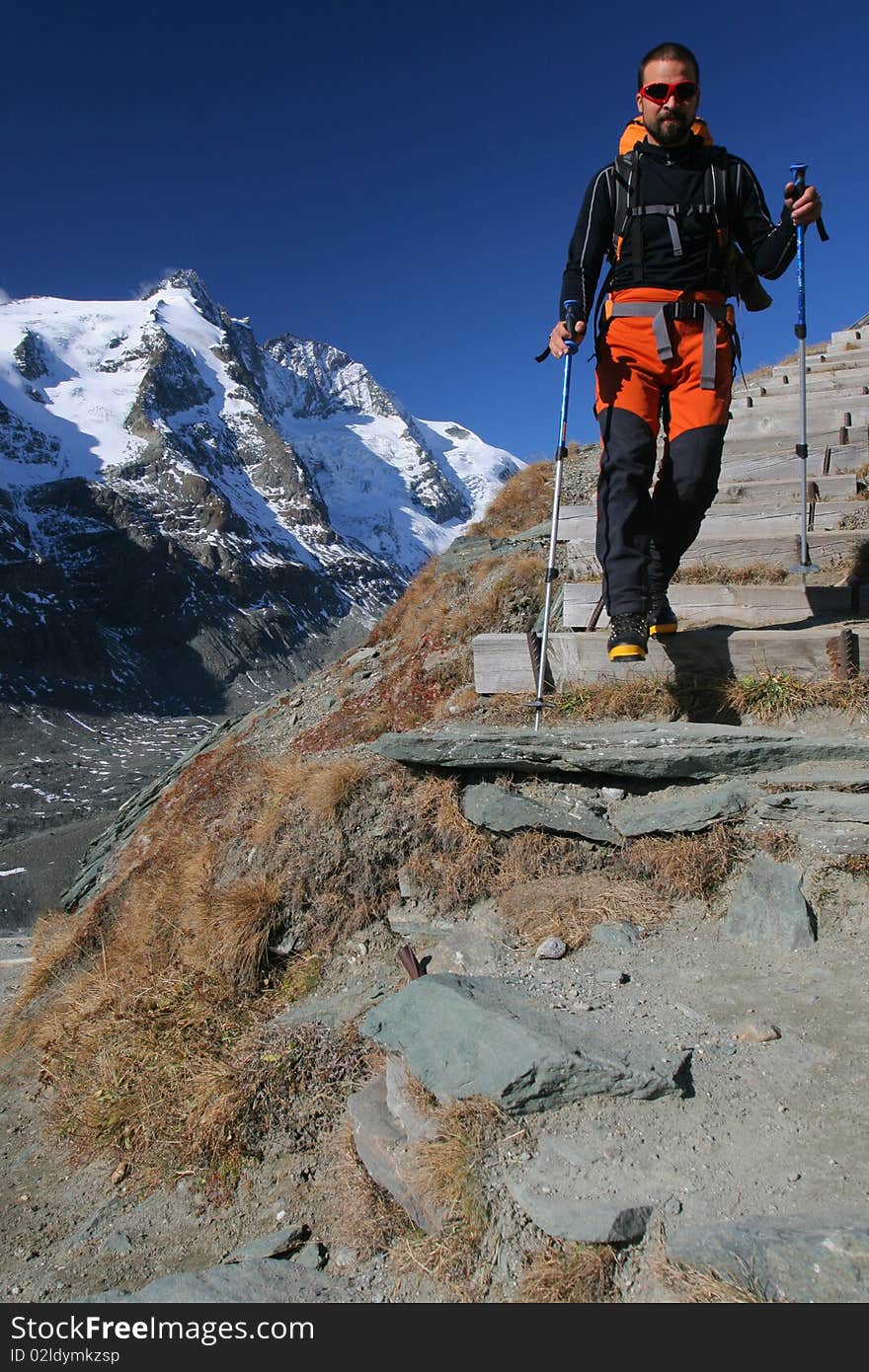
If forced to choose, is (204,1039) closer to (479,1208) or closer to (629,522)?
(479,1208)

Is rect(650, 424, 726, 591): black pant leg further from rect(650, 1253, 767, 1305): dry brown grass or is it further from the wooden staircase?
rect(650, 1253, 767, 1305): dry brown grass

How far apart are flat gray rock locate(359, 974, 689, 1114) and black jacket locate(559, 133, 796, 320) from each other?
4.59 meters

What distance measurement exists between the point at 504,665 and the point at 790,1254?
4890mm

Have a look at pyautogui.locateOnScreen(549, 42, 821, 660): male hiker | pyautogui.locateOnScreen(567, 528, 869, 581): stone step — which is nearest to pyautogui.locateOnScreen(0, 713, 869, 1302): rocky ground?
pyautogui.locateOnScreen(549, 42, 821, 660): male hiker

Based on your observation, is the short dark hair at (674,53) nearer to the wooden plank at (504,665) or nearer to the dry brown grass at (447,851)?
the wooden plank at (504,665)

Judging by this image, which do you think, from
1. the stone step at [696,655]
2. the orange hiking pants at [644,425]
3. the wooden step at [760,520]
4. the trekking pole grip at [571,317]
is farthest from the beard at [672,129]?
the wooden step at [760,520]

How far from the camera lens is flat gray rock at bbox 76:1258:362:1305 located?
349 cm

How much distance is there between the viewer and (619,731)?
226 inches

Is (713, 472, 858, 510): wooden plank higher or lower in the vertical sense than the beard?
lower

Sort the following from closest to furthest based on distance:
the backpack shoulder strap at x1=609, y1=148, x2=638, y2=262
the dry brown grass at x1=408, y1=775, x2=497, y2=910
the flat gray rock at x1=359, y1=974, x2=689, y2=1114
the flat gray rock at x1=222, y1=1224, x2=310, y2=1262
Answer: the flat gray rock at x1=359, y1=974, x2=689, y2=1114 → the flat gray rock at x1=222, y1=1224, x2=310, y2=1262 → the backpack shoulder strap at x1=609, y1=148, x2=638, y2=262 → the dry brown grass at x1=408, y1=775, x2=497, y2=910

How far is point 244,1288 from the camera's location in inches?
141

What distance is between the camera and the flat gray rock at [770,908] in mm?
4508

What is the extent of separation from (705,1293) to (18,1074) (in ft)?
20.3

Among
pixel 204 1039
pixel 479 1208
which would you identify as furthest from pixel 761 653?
pixel 204 1039
